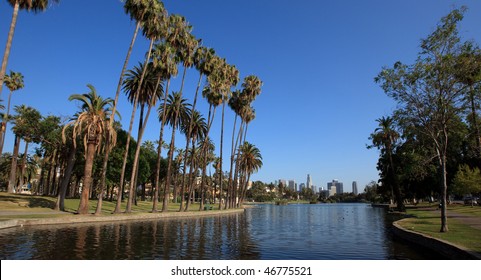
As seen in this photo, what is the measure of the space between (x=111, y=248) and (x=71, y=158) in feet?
94.0

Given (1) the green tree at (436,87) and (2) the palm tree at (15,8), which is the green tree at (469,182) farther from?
(2) the palm tree at (15,8)

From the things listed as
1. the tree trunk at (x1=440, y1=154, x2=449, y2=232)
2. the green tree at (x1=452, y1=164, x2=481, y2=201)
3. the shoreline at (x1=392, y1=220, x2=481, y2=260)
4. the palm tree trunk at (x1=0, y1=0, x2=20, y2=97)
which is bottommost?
the shoreline at (x1=392, y1=220, x2=481, y2=260)

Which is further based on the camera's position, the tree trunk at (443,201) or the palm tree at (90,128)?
the palm tree at (90,128)

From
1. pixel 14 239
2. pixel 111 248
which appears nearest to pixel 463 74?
pixel 111 248

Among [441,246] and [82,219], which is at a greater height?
[441,246]

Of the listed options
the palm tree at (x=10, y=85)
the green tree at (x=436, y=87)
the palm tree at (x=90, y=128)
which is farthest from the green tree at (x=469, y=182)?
the palm tree at (x=10, y=85)

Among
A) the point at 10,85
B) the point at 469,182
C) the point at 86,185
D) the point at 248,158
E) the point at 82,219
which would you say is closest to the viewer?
the point at 82,219

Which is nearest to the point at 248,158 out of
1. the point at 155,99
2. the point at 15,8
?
the point at 155,99

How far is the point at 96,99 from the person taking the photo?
38.1 meters

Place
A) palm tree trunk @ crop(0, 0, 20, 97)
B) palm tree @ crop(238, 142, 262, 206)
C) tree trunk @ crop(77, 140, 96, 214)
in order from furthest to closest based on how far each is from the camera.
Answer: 1. palm tree @ crop(238, 142, 262, 206)
2. tree trunk @ crop(77, 140, 96, 214)
3. palm tree trunk @ crop(0, 0, 20, 97)

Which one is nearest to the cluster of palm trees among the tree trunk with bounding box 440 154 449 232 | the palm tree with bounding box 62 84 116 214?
the palm tree with bounding box 62 84 116 214

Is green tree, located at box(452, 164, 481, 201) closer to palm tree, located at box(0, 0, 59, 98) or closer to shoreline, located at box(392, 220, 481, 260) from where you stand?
shoreline, located at box(392, 220, 481, 260)

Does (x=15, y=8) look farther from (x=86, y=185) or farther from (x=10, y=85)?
(x=10, y=85)
